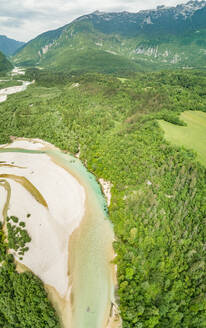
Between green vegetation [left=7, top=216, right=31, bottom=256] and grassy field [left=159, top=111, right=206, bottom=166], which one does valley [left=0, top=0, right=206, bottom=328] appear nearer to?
green vegetation [left=7, top=216, right=31, bottom=256]

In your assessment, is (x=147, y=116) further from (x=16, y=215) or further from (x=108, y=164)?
(x=16, y=215)

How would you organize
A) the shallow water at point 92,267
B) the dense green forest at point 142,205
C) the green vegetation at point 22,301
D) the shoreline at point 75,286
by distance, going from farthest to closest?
the shallow water at point 92,267 < the shoreline at point 75,286 < the dense green forest at point 142,205 < the green vegetation at point 22,301

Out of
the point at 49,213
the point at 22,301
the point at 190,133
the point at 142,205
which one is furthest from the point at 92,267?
the point at 190,133

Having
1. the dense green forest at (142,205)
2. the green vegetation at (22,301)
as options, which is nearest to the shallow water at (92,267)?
the dense green forest at (142,205)

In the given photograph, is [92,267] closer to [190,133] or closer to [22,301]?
[22,301]

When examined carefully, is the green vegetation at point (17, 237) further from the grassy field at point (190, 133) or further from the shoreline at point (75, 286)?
the grassy field at point (190, 133)
